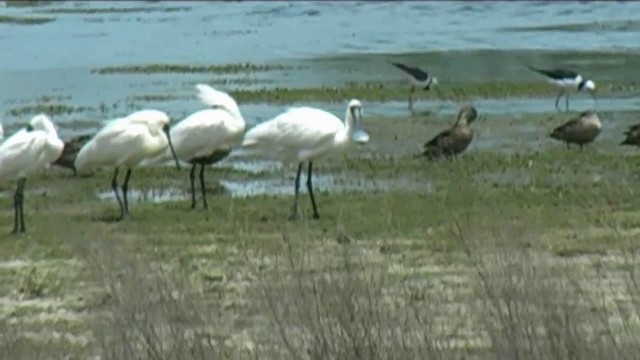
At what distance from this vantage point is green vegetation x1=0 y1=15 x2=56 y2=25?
219ft

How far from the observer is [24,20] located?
6794cm

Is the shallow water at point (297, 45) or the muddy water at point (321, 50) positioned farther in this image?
the shallow water at point (297, 45)

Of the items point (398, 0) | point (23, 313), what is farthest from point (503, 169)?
Answer: point (398, 0)

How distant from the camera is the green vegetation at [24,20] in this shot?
66.6 m

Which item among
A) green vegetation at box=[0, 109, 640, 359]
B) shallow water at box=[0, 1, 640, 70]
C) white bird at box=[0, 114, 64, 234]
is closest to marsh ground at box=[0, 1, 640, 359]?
green vegetation at box=[0, 109, 640, 359]

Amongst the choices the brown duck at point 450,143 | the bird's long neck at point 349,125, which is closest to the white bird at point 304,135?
the bird's long neck at point 349,125

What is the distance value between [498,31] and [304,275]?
147ft

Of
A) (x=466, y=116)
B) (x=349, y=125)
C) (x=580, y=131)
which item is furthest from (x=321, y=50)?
(x=349, y=125)

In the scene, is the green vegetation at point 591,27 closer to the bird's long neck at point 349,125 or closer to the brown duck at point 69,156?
the brown duck at point 69,156

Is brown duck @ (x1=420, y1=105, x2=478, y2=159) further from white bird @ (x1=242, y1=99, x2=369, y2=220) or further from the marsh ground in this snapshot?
white bird @ (x1=242, y1=99, x2=369, y2=220)

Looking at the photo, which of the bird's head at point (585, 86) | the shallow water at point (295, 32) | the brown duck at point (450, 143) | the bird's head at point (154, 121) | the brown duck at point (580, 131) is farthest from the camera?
the shallow water at point (295, 32)

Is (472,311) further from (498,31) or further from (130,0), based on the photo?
(130,0)

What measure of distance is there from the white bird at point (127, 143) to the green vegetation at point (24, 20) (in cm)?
4962

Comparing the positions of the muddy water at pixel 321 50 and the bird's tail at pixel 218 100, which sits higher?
the bird's tail at pixel 218 100
